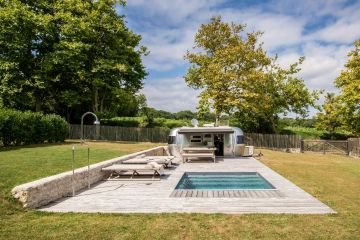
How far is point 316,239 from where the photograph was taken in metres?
5.94

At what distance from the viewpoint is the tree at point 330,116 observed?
3619 cm

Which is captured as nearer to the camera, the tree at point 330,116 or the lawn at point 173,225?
the lawn at point 173,225

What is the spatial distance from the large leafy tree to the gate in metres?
19.9

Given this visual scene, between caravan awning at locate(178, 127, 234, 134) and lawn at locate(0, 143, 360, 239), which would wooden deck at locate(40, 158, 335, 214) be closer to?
lawn at locate(0, 143, 360, 239)

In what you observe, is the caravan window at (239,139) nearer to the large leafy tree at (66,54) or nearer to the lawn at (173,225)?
the lawn at (173,225)

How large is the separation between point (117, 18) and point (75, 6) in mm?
4845

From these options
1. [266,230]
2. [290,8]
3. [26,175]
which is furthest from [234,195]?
[290,8]

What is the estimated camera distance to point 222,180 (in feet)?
45.9

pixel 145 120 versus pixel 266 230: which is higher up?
pixel 145 120

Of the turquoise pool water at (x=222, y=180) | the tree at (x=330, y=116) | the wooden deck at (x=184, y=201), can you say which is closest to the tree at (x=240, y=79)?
the tree at (x=330, y=116)

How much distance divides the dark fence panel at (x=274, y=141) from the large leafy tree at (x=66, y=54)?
14485mm

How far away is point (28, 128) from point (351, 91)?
30.8 metres

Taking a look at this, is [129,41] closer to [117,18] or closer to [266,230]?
[117,18]

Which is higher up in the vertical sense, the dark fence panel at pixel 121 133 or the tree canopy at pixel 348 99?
the tree canopy at pixel 348 99
